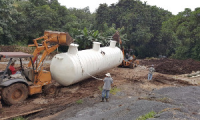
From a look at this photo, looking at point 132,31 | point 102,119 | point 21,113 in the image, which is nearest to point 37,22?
point 132,31

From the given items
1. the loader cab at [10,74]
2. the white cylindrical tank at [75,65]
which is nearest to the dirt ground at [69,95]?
the white cylindrical tank at [75,65]

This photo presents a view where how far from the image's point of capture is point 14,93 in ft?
25.9

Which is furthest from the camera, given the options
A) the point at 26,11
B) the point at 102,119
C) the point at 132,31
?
the point at 132,31

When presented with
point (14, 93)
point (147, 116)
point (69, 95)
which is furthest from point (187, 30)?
point (14, 93)

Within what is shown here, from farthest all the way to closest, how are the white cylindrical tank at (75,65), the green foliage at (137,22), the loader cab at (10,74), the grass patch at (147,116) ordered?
the green foliage at (137,22)
the white cylindrical tank at (75,65)
the loader cab at (10,74)
the grass patch at (147,116)

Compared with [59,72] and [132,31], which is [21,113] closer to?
[59,72]

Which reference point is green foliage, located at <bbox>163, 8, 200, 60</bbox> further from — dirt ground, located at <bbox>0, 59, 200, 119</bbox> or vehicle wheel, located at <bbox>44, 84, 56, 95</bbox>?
vehicle wheel, located at <bbox>44, 84, 56, 95</bbox>

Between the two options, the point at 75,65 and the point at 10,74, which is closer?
the point at 10,74

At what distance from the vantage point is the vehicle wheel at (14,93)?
24.7 ft

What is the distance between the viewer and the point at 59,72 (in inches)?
393

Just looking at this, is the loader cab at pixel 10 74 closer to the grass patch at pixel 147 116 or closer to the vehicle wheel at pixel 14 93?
the vehicle wheel at pixel 14 93

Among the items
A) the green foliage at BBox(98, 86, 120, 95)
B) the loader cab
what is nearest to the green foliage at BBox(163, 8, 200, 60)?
the green foliage at BBox(98, 86, 120, 95)

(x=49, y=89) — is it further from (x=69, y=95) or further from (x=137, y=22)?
(x=137, y=22)

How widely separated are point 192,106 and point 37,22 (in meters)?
22.1
